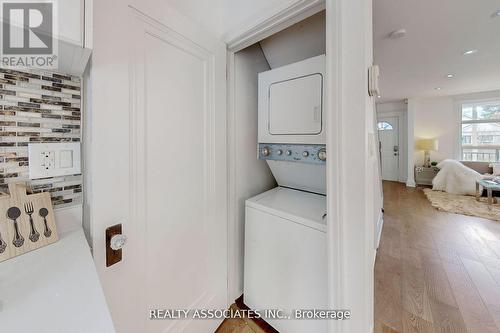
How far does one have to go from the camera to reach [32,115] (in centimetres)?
69

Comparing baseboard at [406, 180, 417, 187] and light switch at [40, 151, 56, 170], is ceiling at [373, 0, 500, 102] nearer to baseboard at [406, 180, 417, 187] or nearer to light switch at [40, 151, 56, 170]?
baseboard at [406, 180, 417, 187]

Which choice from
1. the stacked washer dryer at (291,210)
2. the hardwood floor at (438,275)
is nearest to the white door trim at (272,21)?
the stacked washer dryer at (291,210)

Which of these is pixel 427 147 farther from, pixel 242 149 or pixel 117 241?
pixel 117 241

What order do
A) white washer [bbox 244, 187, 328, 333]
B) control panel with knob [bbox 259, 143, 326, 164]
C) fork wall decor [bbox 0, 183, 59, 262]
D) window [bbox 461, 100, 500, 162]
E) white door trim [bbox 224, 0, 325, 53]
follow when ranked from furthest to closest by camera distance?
window [bbox 461, 100, 500, 162]
control panel with knob [bbox 259, 143, 326, 164]
white washer [bbox 244, 187, 328, 333]
white door trim [bbox 224, 0, 325, 53]
fork wall decor [bbox 0, 183, 59, 262]

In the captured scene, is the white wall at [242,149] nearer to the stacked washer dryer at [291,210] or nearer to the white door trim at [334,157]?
the stacked washer dryer at [291,210]

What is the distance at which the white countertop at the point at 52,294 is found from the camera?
0.35 meters

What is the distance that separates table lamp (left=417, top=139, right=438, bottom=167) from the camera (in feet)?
17.0

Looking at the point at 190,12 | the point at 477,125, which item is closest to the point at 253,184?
the point at 190,12

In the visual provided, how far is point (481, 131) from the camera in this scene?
16.2 ft

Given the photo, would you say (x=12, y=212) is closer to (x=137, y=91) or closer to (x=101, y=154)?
(x=101, y=154)

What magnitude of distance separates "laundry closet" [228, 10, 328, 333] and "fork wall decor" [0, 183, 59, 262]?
3.04 feet

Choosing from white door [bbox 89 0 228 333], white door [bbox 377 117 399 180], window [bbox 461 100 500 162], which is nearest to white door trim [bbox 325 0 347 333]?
white door [bbox 89 0 228 333]

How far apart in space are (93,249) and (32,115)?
521 mm

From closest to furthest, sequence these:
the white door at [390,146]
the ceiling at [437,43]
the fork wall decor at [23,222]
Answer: the fork wall decor at [23,222]
the ceiling at [437,43]
the white door at [390,146]
